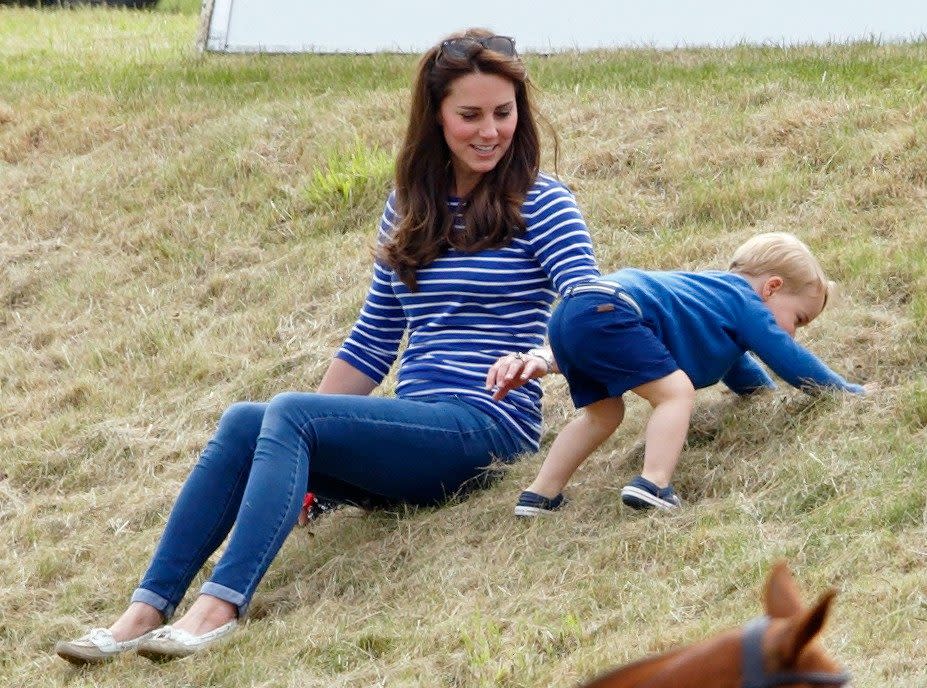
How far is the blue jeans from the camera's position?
13.5 feet

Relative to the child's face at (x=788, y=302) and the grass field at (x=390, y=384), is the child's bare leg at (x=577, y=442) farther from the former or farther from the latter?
the child's face at (x=788, y=302)

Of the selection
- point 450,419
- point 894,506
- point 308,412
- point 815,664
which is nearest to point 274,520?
point 308,412

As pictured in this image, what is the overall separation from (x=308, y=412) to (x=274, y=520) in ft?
1.05

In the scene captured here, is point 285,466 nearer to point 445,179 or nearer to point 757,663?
point 445,179

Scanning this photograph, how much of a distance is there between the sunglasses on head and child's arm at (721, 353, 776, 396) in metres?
1.18

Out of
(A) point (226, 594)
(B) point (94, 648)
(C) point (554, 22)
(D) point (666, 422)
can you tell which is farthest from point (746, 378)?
(C) point (554, 22)

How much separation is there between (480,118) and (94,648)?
1.83 m

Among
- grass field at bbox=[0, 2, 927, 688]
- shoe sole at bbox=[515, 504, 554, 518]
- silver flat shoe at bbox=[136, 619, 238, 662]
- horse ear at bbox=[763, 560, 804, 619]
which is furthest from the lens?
shoe sole at bbox=[515, 504, 554, 518]

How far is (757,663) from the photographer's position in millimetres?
1556

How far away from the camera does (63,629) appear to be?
459cm

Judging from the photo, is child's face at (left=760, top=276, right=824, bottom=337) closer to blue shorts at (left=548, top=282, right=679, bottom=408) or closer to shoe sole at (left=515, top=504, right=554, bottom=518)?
blue shorts at (left=548, top=282, right=679, bottom=408)

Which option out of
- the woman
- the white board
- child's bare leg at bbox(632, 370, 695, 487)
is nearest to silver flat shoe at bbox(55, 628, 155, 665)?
the woman

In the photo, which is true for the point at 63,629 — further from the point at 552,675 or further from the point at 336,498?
the point at 552,675

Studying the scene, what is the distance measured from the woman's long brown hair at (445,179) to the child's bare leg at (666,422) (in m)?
0.65
